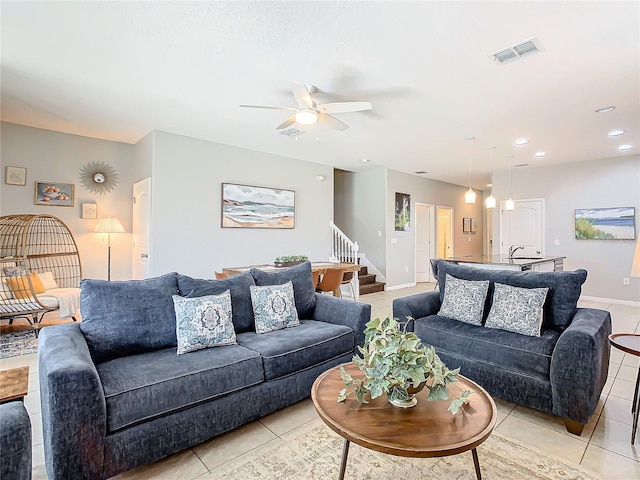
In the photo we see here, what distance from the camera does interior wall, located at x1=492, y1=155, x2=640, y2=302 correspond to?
6.26 metres

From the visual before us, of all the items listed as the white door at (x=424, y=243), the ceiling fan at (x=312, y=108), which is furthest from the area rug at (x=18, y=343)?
the white door at (x=424, y=243)

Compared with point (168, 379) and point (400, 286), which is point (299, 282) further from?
point (400, 286)

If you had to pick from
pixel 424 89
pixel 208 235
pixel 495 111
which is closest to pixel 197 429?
pixel 424 89

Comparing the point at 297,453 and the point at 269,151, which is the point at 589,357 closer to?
the point at 297,453

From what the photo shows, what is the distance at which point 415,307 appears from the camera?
319 cm

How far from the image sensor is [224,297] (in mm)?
2572

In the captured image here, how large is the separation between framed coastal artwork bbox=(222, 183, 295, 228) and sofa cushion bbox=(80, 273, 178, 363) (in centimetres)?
342

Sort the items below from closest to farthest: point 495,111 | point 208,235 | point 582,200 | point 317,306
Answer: point 317,306 < point 495,111 < point 208,235 < point 582,200

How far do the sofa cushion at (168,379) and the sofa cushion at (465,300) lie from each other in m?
1.79

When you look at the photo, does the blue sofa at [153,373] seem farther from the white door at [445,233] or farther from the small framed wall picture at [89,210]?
the white door at [445,233]

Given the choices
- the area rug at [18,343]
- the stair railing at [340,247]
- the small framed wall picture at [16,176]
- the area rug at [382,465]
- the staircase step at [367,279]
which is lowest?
the area rug at [382,465]

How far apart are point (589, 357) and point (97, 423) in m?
2.72

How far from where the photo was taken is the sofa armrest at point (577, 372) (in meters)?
2.08

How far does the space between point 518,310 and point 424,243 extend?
6.45 m
